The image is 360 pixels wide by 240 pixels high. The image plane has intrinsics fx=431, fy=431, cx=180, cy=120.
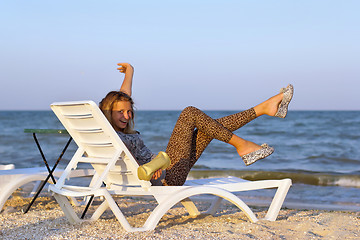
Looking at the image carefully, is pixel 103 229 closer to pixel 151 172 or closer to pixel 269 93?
pixel 151 172

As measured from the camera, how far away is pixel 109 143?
3387 millimetres

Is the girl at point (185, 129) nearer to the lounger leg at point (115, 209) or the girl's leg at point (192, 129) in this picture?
the girl's leg at point (192, 129)

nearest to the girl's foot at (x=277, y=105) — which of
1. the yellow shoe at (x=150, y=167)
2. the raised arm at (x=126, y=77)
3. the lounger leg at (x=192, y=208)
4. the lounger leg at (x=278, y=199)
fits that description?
the lounger leg at (x=278, y=199)

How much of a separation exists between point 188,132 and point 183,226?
855 mm

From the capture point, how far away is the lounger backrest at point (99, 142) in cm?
327

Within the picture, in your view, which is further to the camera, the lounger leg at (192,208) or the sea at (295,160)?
the sea at (295,160)

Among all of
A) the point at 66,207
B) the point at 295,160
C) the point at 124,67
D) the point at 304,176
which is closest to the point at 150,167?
the point at 66,207

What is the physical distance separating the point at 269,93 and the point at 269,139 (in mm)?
6206

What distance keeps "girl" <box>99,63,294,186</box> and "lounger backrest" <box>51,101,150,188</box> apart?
0.27 metres

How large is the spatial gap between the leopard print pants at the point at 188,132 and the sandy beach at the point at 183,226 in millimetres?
496

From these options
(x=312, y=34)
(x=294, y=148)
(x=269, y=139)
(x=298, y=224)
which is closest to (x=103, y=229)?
(x=298, y=224)

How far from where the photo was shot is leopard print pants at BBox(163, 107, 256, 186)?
378 cm

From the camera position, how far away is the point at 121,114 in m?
3.81

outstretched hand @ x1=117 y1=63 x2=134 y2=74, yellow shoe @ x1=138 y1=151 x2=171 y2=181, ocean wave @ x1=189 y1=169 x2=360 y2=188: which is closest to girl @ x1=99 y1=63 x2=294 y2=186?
yellow shoe @ x1=138 y1=151 x2=171 y2=181
